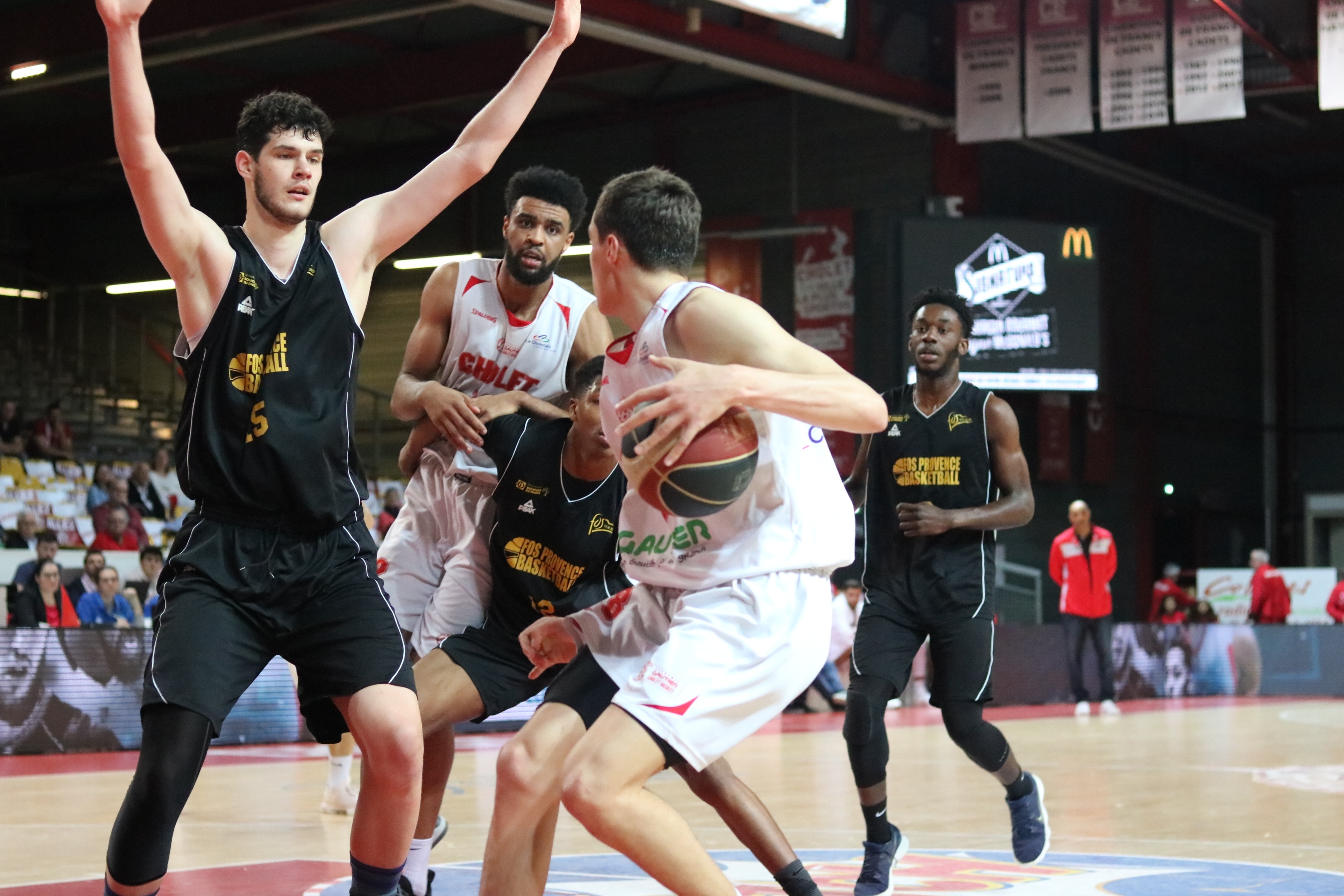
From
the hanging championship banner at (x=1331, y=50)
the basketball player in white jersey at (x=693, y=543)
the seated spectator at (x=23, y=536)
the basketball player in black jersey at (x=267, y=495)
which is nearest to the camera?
the basketball player in white jersey at (x=693, y=543)

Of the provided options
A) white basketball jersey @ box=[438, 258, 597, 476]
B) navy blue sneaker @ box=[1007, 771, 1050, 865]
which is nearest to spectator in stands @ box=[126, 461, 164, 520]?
white basketball jersey @ box=[438, 258, 597, 476]

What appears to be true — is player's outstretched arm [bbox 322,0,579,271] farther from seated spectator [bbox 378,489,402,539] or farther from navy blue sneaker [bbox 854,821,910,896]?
seated spectator [bbox 378,489,402,539]

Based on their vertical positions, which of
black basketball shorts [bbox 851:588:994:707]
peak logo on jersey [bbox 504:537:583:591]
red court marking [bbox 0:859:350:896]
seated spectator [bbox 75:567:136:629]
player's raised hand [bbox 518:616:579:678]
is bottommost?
red court marking [bbox 0:859:350:896]

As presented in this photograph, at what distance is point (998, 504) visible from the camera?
19.9ft

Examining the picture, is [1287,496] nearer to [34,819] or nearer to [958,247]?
[958,247]

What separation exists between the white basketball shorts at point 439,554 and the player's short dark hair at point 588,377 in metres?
0.50

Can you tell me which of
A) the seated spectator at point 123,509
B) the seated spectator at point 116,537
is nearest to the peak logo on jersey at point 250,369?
the seated spectator at point 116,537

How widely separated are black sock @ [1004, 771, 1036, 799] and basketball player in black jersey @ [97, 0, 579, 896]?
272cm

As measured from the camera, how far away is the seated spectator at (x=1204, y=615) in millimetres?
21891

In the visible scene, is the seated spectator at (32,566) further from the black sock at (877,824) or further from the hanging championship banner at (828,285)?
the hanging championship banner at (828,285)

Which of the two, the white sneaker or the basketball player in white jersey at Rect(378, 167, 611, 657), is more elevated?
the basketball player in white jersey at Rect(378, 167, 611, 657)

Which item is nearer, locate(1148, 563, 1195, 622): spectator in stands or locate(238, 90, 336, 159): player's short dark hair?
locate(238, 90, 336, 159): player's short dark hair

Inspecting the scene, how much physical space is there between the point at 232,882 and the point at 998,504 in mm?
3002

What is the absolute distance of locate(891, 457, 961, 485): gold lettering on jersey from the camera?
6129mm
